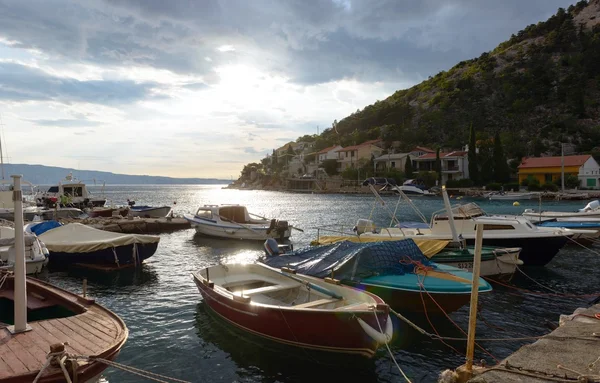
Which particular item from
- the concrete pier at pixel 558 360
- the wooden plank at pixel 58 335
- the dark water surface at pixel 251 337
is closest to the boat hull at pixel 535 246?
the dark water surface at pixel 251 337

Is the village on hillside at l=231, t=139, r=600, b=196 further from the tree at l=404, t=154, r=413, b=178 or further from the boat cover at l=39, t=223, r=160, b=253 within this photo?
the boat cover at l=39, t=223, r=160, b=253

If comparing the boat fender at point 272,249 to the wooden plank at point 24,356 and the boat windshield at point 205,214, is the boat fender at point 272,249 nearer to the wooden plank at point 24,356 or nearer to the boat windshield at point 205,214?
the wooden plank at point 24,356

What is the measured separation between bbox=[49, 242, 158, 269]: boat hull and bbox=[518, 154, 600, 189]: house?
7889 centimetres

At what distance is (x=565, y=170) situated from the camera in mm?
78188

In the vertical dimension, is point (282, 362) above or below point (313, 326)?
below

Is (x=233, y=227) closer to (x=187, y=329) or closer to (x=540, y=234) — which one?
(x=187, y=329)

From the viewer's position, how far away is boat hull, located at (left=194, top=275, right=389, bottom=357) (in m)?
8.89

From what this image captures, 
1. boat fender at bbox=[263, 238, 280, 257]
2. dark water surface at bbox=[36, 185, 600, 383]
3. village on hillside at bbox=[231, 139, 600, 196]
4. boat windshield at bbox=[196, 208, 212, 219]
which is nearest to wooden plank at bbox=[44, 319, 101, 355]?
dark water surface at bbox=[36, 185, 600, 383]

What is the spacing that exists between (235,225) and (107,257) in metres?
12.0

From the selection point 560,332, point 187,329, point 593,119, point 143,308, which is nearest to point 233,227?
point 143,308

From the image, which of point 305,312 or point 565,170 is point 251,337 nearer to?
point 305,312

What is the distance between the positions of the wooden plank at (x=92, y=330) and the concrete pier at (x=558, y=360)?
19.3ft

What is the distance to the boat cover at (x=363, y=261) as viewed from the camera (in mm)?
12906

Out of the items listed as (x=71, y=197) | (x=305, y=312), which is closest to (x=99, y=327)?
(x=305, y=312)
